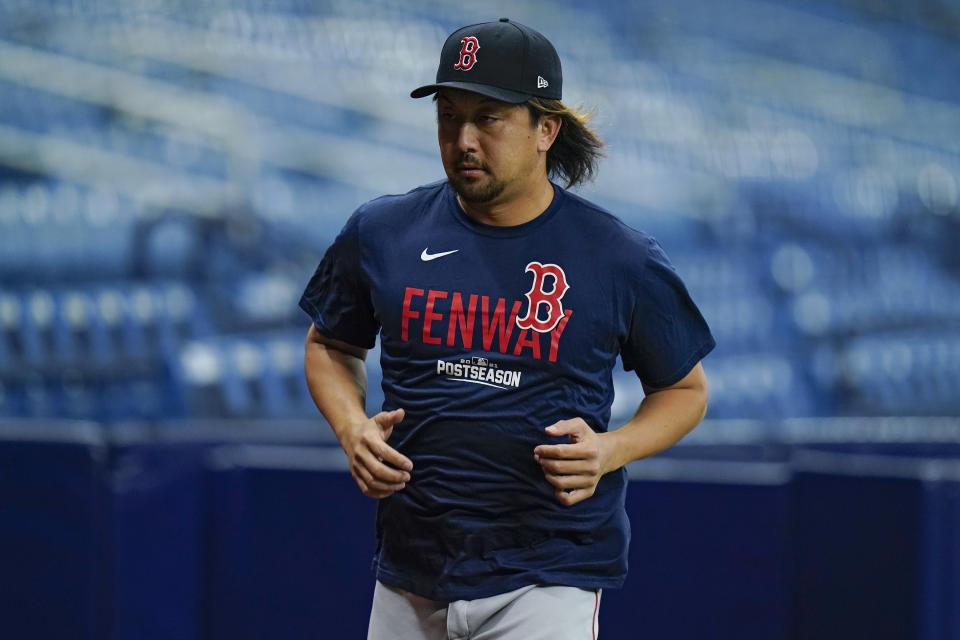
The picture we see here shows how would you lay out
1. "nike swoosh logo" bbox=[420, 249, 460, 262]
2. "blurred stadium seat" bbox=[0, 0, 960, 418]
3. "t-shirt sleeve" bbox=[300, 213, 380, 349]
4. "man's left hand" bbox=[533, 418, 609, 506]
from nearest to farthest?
1. "man's left hand" bbox=[533, 418, 609, 506]
2. "nike swoosh logo" bbox=[420, 249, 460, 262]
3. "t-shirt sleeve" bbox=[300, 213, 380, 349]
4. "blurred stadium seat" bbox=[0, 0, 960, 418]

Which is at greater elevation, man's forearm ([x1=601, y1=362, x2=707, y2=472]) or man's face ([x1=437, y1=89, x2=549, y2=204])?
man's face ([x1=437, y1=89, x2=549, y2=204])

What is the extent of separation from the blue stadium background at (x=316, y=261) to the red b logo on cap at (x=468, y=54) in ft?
5.05

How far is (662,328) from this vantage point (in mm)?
2262

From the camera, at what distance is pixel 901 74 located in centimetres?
800

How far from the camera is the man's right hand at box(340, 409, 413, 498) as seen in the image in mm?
2074

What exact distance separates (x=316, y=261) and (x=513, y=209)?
436cm

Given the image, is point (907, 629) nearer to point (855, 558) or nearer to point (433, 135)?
point (855, 558)

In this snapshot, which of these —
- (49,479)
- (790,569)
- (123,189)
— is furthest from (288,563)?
(123,189)

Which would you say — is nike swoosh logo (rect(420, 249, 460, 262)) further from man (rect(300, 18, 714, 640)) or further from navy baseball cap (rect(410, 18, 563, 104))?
navy baseball cap (rect(410, 18, 563, 104))

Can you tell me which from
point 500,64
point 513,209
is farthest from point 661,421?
point 500,64

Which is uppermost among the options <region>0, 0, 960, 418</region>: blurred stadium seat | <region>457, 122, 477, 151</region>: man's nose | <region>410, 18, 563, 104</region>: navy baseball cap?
<region>0, 0, 960, 418</region>: blurred stadium seat

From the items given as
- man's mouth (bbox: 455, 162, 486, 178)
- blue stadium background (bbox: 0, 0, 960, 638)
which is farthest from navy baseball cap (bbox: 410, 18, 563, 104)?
blue stadium background (bbox: 0, 0, 960, 638)

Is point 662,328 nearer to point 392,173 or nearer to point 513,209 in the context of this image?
point 513,209

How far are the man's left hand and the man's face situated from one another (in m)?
0.45
